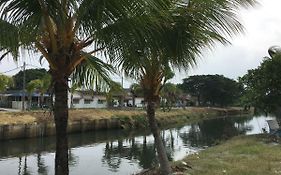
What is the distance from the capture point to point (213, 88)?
323 ft

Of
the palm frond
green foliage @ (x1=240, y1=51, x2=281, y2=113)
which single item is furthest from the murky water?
the palm frond

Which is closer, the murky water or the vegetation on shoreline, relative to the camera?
the vegetation on shoreline

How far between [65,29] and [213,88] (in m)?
93.4

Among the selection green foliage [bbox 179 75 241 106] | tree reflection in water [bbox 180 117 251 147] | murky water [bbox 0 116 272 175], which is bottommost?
murky water [bbox 0 116 272 175]

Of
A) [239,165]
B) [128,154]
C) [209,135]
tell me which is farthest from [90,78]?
[209,135]

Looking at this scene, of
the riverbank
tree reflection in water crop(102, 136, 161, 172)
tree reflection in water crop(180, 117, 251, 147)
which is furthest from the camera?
the riverbank

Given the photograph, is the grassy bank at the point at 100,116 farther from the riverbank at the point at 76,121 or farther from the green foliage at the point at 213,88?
the green foliage at the point at 213,88

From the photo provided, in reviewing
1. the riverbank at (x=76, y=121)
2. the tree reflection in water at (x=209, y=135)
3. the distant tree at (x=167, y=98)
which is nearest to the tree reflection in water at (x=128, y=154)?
the distant tree at (x=167, y=98)

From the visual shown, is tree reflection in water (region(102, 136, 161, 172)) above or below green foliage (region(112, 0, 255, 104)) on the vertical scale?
below

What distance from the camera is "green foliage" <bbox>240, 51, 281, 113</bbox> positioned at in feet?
75.5

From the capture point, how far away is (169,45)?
8602mm

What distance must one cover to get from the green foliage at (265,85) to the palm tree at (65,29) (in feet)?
56.7

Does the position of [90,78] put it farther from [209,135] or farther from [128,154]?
[209,135]

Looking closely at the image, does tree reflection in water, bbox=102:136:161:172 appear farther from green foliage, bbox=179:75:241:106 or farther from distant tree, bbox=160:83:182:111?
green foliage, bbox=179:75:241:106
